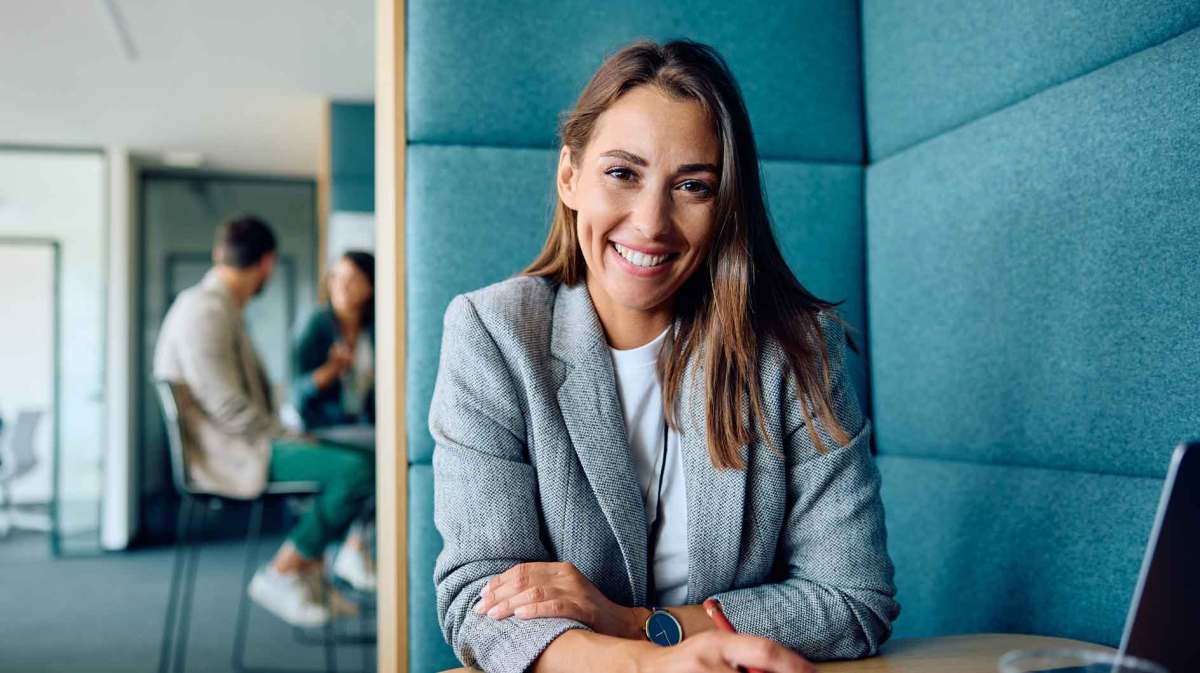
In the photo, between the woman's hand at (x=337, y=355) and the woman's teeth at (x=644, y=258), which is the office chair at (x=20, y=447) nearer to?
the woman's hand at (x=337, y=355)

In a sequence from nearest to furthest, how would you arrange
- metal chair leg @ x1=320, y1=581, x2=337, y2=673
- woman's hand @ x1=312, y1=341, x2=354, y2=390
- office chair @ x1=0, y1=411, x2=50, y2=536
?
metal chair leg @ x1=320, y1=581, x2=337, y2=673 → woman's hand @ x1=312, y1=341, x2=354, y2=390 → office chair @ x1=0, y1=411, x2=50, y2=536

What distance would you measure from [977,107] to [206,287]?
2930 mm

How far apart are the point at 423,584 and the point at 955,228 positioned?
1.10 meters

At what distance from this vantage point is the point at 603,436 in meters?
1.24

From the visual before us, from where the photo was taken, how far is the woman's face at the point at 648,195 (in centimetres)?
122

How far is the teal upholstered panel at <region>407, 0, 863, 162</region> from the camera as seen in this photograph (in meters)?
1.62

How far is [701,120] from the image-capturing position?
123 cm

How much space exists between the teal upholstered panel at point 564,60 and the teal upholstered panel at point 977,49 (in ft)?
0.35

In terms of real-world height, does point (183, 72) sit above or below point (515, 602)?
above

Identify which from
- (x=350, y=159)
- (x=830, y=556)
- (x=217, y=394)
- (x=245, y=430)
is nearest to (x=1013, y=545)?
(x=830, y=556)

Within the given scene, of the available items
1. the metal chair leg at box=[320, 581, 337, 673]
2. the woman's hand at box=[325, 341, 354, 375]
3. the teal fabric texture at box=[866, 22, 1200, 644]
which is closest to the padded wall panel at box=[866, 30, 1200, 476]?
the teal fabric texture at box=[866, 22, 1200, 644]

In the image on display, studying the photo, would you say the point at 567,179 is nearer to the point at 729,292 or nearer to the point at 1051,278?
the point at 729,292

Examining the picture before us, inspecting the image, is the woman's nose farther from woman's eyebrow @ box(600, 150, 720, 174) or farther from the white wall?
the white wall

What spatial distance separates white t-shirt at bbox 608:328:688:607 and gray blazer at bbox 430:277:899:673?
4 cm
